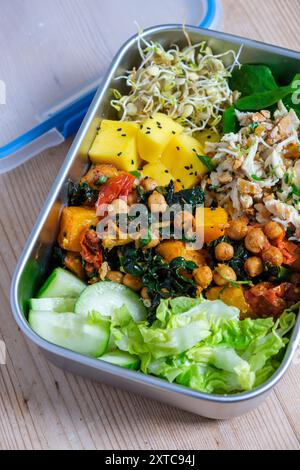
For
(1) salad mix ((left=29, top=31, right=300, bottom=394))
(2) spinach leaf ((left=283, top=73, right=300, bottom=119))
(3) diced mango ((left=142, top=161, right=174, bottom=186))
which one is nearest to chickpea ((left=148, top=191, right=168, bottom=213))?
(1) salad mix ((left=29, top=31, right=300, bottom=394))

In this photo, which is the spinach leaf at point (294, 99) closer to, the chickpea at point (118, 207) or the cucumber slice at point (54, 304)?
the chickpea at point (118, 207)

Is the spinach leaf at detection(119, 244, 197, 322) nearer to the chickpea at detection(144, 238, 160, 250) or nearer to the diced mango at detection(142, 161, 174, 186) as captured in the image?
the chickpea at detection(144, 238, 160, 250)

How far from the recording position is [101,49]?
254 cm

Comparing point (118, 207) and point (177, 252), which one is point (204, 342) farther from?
point (118, 207)

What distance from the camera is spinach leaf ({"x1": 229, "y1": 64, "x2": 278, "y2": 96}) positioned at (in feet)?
7.28

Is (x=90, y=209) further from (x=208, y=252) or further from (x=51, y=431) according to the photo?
(x=51, y=431)

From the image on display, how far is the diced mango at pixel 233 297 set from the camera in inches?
74.8

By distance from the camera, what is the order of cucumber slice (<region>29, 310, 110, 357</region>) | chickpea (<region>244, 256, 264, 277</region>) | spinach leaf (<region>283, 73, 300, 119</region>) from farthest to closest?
spinach leaf (<region>283, 73, 300, 119</region>)
chickpea (<region>244, 256, 264, 277</region>)
cucumber slice (<region>29, 310, 110, 357</region>)

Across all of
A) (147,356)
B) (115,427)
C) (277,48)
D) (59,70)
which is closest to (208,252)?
(147,356)

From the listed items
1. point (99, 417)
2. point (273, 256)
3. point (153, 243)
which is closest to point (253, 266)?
point (273, 256)

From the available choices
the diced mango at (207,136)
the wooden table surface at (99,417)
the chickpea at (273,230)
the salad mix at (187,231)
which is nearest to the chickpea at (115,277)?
the salad mix at (187,231)

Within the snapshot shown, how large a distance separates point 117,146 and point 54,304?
0.54 meters

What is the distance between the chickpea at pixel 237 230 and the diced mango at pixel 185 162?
0.23 m

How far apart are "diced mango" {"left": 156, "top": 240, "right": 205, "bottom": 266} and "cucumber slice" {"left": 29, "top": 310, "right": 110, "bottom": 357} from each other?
10.9 inches
